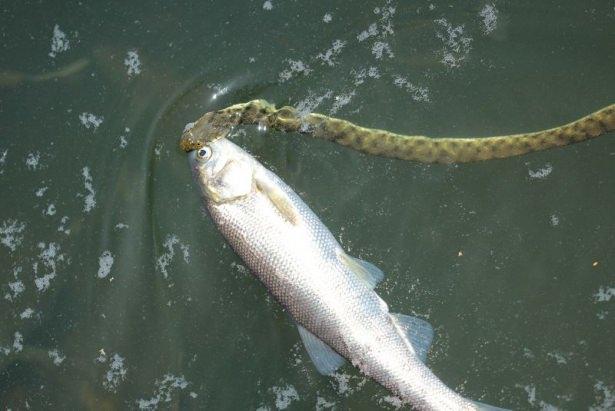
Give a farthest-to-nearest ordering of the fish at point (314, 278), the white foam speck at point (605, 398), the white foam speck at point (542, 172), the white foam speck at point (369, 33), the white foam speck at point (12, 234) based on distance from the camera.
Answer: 1. the white foam speck at point (12, 234)
2. the white foam speck at point (369, 33)
3. the white foam speck at point (542, 172)
4. the white foam speck at point (605, 398)
5. the fish at point (314, 278)

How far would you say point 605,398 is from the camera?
11.4 feet

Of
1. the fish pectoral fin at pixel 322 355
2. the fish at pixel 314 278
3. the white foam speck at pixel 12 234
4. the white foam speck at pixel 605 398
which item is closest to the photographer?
the fish at pixel 314 278

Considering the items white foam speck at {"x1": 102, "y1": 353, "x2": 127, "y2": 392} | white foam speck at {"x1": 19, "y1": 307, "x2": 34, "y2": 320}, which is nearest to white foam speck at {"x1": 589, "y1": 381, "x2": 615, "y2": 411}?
white foam speck at {"x1": 102, "y1": 353, "x2": 127, "y2": 392}

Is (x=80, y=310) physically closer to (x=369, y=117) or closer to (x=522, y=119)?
(x=369, y=117)

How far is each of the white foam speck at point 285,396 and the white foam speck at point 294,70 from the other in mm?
1865

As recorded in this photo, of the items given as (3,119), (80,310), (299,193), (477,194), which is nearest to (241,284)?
(299,193)

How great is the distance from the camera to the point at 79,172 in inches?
149

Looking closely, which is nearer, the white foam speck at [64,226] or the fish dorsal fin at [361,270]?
the fish dorsal fin at [361,270]

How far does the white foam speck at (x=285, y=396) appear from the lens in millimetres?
3633

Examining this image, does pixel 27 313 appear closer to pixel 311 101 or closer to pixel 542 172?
pixel 311 101

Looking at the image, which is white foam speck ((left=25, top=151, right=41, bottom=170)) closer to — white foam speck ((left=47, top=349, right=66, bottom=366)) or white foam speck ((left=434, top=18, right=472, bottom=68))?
white foam speck ((left=47, top=349, right=66, bottom=366))

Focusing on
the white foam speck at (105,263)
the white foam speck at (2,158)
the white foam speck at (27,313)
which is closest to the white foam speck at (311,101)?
the white foam speck at (105,263)

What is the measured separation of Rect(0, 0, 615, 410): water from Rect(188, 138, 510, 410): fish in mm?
427

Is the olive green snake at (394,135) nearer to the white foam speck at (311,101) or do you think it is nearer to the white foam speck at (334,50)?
the white foam speck at (311,101)
